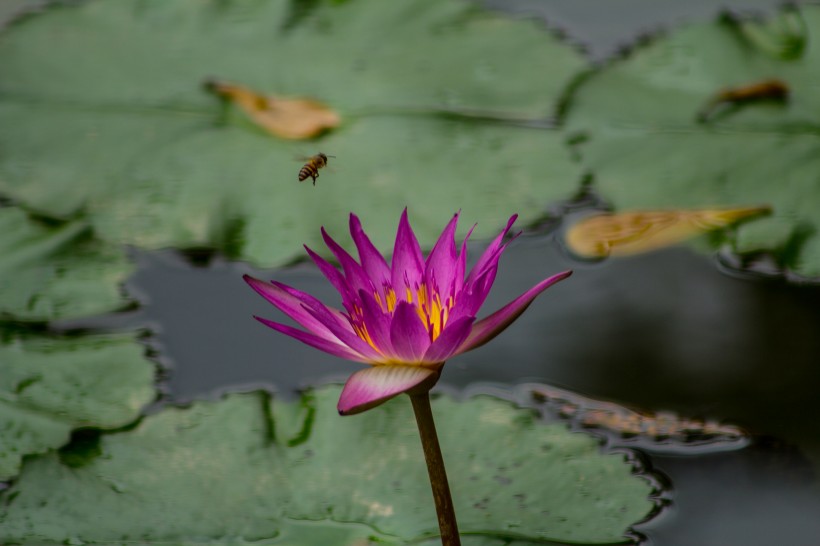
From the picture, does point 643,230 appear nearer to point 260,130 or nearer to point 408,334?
point 260,130

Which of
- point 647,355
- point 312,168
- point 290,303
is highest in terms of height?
point 312,168

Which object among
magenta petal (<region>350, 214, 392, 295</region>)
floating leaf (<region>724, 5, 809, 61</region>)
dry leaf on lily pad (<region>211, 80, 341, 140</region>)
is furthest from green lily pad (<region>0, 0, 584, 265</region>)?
magenta petal (<region>350, 214, 392, 295</region>)

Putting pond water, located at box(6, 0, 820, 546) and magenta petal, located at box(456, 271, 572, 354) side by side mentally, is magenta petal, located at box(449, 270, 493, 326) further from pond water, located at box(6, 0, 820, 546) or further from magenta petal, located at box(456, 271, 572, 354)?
pond water, located at box(6, 0, 820, 546)

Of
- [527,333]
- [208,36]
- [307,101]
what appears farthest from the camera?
[208,36]

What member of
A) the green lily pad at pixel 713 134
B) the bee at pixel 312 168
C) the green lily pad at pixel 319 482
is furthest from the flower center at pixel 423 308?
the green lily pad at pixel 713 134

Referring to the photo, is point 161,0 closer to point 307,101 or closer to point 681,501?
point 307,101

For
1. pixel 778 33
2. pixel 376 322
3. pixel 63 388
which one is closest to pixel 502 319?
pixel 376 322

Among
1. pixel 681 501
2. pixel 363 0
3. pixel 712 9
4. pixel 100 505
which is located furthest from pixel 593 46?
pixel 100 505
